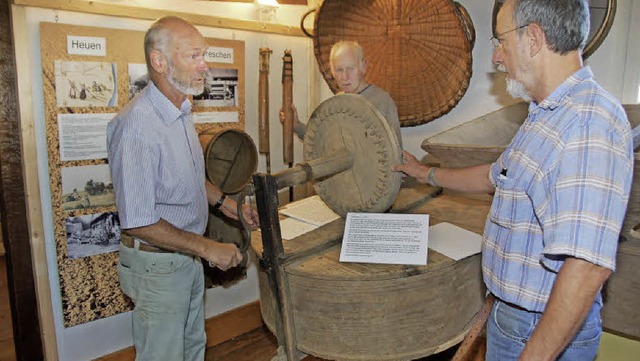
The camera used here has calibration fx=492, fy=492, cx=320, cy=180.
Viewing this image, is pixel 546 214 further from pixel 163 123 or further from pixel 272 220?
pixel 163 123

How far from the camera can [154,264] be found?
2062 mm

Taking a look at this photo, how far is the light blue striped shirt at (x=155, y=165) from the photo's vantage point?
1.88 metres

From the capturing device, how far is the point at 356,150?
213 cm

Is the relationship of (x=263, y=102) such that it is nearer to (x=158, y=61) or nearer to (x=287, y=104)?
(x=287, y=104)

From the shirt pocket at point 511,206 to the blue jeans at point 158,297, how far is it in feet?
4.39

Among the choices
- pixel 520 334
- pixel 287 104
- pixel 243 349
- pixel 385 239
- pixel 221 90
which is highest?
pixel 221 90

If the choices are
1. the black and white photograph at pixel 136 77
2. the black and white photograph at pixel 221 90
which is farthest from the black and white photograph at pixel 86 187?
the black and white photograph at pixel 221 90

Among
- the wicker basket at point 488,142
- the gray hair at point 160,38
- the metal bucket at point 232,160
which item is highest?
the gray hair at point 160,38

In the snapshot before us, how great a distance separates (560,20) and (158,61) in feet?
5.02

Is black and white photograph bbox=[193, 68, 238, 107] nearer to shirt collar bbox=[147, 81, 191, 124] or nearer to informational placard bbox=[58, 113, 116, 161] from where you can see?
informational placard bbox=[58, 113, 116, 161]

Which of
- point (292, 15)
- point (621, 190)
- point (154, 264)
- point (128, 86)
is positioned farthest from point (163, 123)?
point (292, 15)

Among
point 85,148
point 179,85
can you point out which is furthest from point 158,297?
point 85,148

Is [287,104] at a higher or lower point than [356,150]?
higher

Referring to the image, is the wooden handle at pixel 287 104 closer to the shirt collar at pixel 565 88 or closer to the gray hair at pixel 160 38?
the gray hair at pixel 160 38
